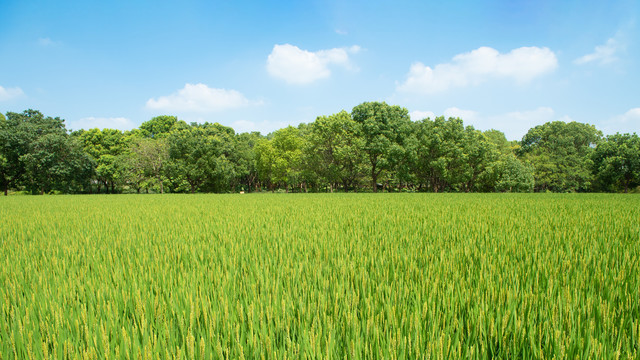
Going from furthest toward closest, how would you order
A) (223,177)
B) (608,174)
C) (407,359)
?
(223,177) < (608,174) < (407,359)

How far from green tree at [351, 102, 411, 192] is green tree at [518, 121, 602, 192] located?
22345 mm

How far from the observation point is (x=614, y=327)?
4.33 ft

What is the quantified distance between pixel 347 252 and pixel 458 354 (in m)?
1.86

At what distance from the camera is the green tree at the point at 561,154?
123 feet

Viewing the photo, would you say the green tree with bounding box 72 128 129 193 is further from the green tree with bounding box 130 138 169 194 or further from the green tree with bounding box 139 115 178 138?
the green tree with bounding box 139 115 178 138

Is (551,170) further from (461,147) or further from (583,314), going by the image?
→ (583,314)

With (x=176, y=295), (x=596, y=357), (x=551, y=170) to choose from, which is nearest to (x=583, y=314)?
(x=596, y=357)

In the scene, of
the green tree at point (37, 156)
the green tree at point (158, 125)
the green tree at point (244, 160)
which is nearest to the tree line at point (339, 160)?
the green tree at point (37, 156)

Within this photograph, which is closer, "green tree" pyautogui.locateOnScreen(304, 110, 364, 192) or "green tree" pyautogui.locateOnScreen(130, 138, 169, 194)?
"green tree" pyautogui.locateOnScreen(304, 110, 364, 192)

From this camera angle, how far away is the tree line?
1203 inches

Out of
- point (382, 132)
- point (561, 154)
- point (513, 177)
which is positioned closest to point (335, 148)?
point (382, 132)

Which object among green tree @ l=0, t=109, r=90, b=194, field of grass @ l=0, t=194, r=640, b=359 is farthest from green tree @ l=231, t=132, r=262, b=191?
field of grass @ l=0, t=194, r=640, b=359

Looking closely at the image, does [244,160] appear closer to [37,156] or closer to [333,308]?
[37,156]

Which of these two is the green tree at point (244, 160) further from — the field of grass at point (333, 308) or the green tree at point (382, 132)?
the field of grass at point (333, 308)
